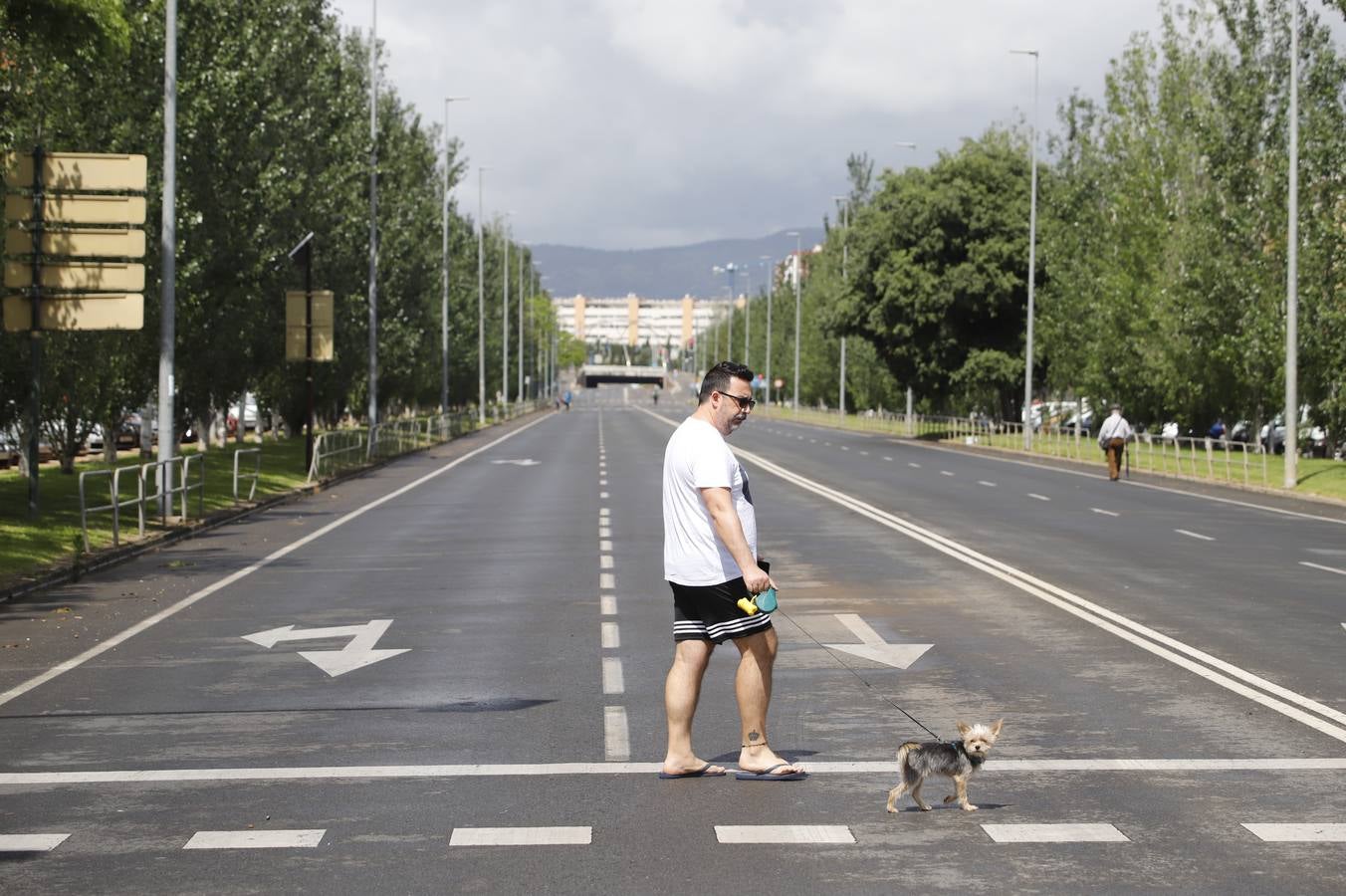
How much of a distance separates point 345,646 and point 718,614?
223 inches

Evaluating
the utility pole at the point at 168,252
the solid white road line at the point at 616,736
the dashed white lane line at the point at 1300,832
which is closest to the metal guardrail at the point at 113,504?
the utility pole at the point at 168,252

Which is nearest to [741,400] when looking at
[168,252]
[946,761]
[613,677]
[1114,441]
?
[946,761]

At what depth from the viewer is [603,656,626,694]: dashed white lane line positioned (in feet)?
37.6

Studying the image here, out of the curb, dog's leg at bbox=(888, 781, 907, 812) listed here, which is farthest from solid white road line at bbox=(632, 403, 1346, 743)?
the curb

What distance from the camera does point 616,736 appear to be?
987 centimetres

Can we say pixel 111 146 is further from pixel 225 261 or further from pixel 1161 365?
pixel 1161 365

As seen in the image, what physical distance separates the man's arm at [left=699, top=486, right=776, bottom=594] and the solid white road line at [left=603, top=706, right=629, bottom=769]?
126 centimetres

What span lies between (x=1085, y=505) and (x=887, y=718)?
72.4ft

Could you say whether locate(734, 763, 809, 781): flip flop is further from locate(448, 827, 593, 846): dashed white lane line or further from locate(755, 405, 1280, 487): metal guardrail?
locate(755, 405, 1280, 487): metal guardrail

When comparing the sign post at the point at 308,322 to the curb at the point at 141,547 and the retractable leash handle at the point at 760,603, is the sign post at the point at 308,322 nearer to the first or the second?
the curb at the point at 141,547

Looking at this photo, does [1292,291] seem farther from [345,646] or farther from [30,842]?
[30,842]

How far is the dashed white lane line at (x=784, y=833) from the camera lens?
754cm

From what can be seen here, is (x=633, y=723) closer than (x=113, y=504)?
Yes

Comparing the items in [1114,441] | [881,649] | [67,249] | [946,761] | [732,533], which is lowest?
[881,649]
